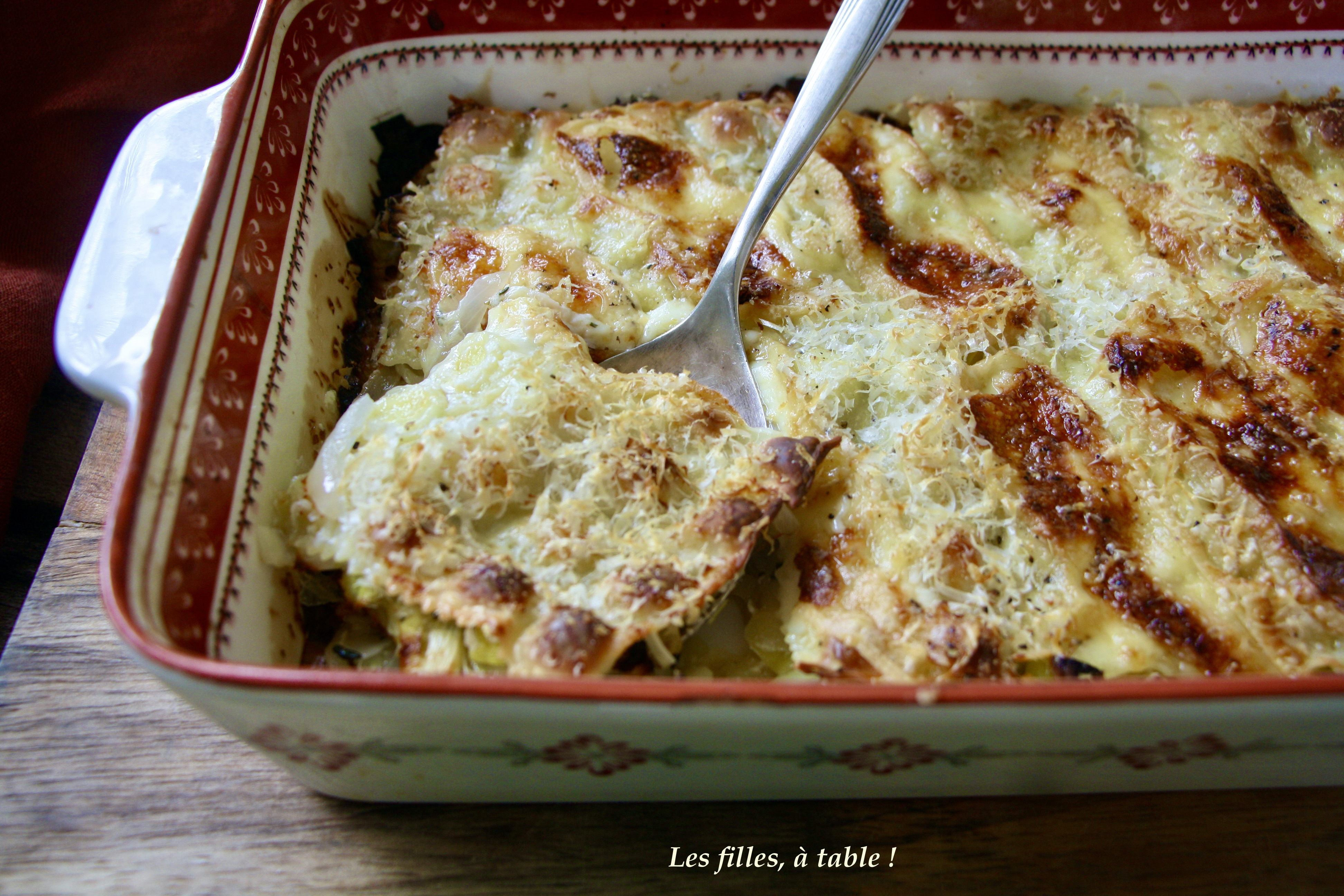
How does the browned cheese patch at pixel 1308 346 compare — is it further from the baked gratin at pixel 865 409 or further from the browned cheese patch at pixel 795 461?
the browned cheese patch at pixel 795 461

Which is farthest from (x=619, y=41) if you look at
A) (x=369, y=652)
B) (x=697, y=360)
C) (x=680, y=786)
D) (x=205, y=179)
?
(x=680, y=786)

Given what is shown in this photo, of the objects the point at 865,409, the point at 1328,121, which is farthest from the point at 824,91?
the point at 1328,121

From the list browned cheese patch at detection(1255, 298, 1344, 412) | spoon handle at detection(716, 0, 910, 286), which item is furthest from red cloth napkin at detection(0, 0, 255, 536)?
browned cheese patch at detection(1255, 298, 1344, 412)

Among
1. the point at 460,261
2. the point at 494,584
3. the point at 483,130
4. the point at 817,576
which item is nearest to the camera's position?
the point at 494,584

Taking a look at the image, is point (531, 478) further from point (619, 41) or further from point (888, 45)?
point (888, 45)

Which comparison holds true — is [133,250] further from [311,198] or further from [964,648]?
[964,648]

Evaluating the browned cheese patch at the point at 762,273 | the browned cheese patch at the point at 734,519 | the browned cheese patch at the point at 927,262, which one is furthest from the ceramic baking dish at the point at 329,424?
the browned cheese patch at the point at 762,273
